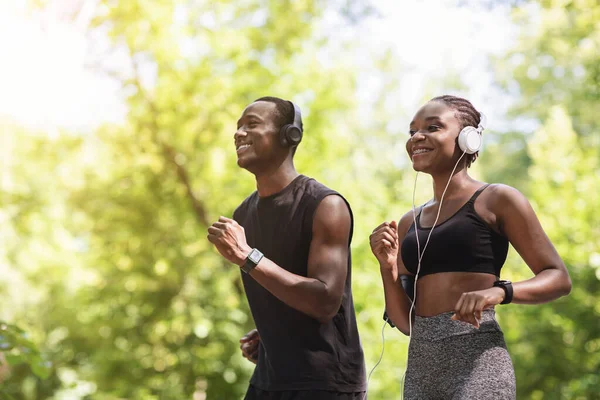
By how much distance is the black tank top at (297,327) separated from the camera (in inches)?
102

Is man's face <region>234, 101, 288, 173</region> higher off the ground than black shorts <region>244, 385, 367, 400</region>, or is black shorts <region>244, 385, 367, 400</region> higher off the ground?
man's face <region>234, 101, 288, 173</region>

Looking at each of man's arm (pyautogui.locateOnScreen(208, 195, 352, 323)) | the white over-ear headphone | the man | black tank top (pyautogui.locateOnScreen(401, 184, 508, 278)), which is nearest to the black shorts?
the man

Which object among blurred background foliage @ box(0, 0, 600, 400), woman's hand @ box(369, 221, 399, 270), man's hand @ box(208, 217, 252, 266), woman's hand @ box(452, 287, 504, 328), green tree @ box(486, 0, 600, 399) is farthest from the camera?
green tree @ box(486, 0, 600, 399)

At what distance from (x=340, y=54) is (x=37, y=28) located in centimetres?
423

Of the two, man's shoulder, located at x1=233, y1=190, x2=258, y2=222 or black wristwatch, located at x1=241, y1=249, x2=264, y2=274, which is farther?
man's shoulder, located at x1=233, y1=190, x2=258, y2=222

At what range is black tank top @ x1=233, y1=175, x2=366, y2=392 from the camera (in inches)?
102

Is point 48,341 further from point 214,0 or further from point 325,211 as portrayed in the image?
point 325,211

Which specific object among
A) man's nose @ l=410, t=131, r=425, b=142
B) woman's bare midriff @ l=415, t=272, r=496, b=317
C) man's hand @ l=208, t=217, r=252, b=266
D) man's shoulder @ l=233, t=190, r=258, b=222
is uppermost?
man's shoulder @ l=233, t=190, r=258, b=222

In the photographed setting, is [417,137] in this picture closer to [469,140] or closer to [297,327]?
[469,140]

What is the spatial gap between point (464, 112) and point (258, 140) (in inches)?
30.8

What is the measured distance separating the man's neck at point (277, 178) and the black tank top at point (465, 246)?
2.45ft

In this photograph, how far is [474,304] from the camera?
1.88 metres

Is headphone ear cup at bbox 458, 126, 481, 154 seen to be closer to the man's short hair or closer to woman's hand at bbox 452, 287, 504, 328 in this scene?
woman's hand at bbox 452, 287, 504, 328

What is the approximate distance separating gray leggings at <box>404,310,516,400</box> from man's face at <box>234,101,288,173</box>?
0.87m
